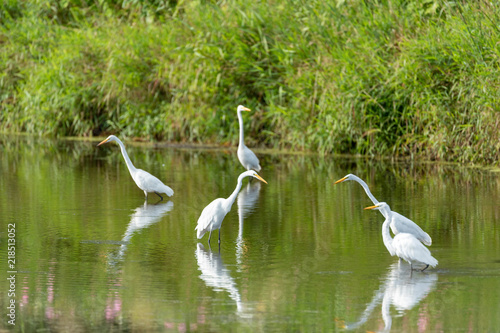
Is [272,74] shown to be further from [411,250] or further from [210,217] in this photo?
[411,250]

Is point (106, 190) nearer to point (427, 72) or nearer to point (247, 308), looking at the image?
point (427, 72)

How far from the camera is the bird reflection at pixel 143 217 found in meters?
8.28

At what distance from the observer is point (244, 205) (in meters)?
10.9

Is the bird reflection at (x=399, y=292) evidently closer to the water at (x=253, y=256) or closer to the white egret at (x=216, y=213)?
the water at (x=253, y=256)

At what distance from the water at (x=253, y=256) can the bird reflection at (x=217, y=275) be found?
0.02 metres

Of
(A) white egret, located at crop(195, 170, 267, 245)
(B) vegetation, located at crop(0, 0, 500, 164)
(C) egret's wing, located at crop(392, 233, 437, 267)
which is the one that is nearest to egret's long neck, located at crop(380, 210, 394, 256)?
(C) egret's wing, located at crop(392, 233, 437, 267)

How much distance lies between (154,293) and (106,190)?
6.06 m

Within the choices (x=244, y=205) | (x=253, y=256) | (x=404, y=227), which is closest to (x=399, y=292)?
(x=404, y=227)

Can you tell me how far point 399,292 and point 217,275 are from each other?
1428 mm

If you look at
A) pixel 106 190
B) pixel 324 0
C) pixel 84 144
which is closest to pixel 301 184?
pixel 106 190

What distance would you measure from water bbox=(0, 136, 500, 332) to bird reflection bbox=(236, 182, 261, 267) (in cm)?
3

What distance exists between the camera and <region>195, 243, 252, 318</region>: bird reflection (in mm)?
5938

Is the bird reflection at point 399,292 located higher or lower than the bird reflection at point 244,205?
lower

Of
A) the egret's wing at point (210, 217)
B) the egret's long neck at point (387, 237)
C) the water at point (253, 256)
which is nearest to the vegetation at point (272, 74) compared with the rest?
the water at point (253, 256)
